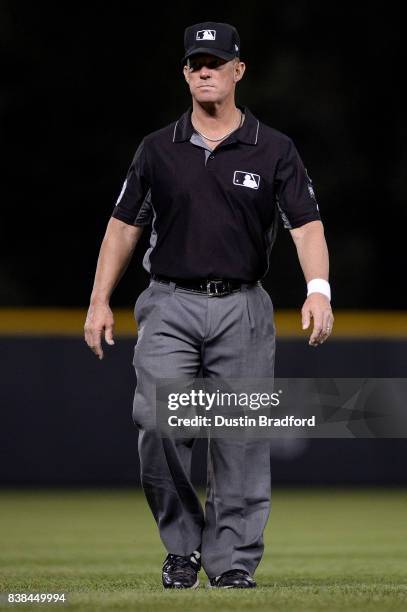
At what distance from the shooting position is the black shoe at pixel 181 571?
5.55 metres

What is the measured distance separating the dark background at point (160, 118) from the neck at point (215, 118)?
322 inches

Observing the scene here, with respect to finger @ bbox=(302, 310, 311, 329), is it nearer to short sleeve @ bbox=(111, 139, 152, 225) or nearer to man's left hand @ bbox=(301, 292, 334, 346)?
man's left hand @ bbox=(301, 292, 334, 346)

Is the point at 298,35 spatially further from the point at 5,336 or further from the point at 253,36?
the point at 5,336

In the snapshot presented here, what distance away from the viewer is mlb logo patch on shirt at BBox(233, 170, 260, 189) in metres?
5.61

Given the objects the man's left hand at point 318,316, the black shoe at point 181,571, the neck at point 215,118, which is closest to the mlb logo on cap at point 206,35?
the neck at point 215,118

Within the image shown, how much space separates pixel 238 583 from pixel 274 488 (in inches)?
211

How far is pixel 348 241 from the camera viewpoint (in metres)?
14.7

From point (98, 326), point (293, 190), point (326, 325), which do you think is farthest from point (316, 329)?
point (98, 326)

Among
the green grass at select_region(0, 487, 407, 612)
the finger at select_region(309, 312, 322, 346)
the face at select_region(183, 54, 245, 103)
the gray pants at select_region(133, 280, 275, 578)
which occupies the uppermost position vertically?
the face at select_region(183, 54, 245, 103)

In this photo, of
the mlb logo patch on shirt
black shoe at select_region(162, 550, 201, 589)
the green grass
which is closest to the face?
the mlb logo patch on shirt

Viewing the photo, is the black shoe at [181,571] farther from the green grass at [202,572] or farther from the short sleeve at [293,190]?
the short sleeve at [293,190]

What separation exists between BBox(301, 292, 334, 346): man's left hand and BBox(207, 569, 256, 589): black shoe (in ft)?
2.78

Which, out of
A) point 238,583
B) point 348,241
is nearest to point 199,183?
point 238,583

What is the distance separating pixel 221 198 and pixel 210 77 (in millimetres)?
429
